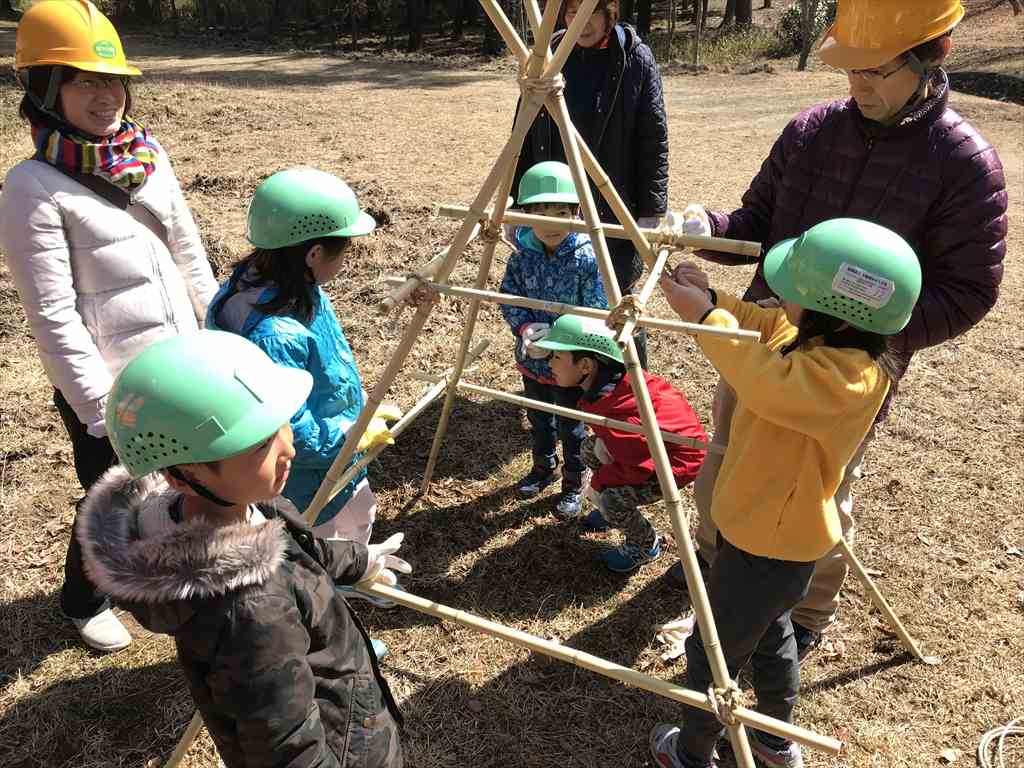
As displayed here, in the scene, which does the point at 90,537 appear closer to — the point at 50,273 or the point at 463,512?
the point at 50,273

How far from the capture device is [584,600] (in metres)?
3.85

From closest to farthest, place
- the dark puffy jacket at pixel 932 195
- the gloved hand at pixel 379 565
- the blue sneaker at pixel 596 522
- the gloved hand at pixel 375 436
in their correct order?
1. the gloved hand at pixel 379 565
2. the dark puffy jacket at pixel 932 195
3. the gloved hand at pixel 375 436
4. the blue sneaker at pixel 596 522

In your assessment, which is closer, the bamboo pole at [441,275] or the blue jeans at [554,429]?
the bamboo pole at [441,275]

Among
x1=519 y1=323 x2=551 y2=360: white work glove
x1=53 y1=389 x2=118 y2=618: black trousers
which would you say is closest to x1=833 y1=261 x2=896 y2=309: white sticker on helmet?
x1=519 y1=323 x2=551 y2=360: white work glove

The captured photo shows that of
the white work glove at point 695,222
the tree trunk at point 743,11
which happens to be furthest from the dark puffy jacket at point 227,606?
the tree trunk at point 743,11

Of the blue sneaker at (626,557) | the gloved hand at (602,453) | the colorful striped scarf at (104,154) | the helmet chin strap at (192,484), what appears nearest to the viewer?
the helmet chin strap at (192,484)

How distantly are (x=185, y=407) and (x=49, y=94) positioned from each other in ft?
5.88

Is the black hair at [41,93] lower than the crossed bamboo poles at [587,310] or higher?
higher

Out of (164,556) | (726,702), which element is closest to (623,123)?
(726,702)

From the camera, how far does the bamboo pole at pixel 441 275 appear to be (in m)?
2.38

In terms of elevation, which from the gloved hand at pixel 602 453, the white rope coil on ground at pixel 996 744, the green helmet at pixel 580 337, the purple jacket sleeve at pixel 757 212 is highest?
the purple jacket sleeve at pixel 757 212

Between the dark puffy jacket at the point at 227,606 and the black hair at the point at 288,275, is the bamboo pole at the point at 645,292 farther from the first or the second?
the black hair at the point at 288,275

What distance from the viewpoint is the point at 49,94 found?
2770 millimetres

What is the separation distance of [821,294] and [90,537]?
6.33 ft
